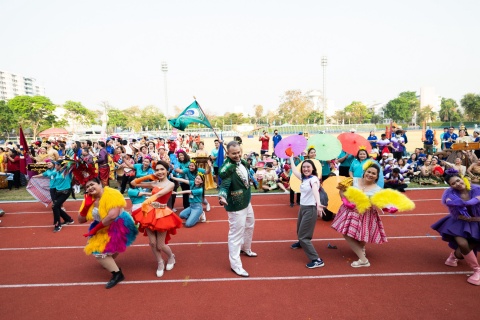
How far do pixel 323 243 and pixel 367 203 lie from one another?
1.75m

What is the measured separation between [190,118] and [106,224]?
3008 mm

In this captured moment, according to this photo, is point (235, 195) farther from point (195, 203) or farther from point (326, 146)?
point (326, 146)

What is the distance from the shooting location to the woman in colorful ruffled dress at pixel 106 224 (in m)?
4.59

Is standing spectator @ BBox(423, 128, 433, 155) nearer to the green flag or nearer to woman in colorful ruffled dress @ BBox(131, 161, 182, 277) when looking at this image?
the green flag

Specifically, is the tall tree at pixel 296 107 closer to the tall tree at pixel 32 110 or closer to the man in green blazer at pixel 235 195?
the tall tree at pixel 32 110

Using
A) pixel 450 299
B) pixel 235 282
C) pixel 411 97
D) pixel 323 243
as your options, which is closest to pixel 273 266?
pixel 235 282

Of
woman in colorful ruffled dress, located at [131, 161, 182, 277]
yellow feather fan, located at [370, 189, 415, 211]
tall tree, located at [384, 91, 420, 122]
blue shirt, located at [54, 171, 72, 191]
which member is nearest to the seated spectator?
yellow feather fan, located at [370, 189, 415, 211]

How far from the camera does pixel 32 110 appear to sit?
57688 mm

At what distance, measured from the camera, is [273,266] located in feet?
17.5

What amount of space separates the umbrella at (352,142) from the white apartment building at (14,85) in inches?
6697

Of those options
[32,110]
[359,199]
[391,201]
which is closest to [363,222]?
[359,199]

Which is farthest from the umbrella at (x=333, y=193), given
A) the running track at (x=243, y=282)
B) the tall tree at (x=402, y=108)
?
the tall tree at (x=402, y=108)

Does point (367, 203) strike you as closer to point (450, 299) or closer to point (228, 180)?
point (450, 299)

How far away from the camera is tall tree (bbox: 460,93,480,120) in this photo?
7600 centimetres
